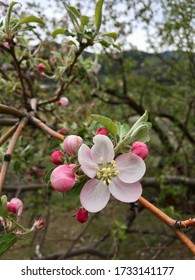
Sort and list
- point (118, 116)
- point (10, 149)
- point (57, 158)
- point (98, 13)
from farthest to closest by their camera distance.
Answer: point (118, 116), point (98, 13), point (10, 149), point (57, 158)

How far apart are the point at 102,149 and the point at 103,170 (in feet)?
0.17

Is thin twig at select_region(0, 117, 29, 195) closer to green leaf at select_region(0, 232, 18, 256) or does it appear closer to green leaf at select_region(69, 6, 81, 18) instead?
green leaf at select_region(0, 232, 18, 256)

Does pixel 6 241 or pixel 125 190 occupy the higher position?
pixel 125 190

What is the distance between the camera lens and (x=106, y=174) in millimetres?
892

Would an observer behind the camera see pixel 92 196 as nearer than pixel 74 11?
Yes

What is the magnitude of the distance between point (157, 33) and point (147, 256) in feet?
8.59

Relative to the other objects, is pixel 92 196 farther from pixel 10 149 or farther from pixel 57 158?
pixel 10 149

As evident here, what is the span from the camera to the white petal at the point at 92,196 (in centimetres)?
87

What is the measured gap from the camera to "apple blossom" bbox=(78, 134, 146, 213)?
2.83ft

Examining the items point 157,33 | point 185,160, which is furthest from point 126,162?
point 185,160

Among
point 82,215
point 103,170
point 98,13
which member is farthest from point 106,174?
point 98,13

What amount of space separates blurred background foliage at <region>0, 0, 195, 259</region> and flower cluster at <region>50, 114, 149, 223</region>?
706 millimetres

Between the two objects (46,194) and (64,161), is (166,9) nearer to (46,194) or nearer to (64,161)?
(46,194)

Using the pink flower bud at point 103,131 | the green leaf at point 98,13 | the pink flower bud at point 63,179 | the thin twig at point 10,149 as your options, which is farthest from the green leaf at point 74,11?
the pink flower bud at point 63,179
